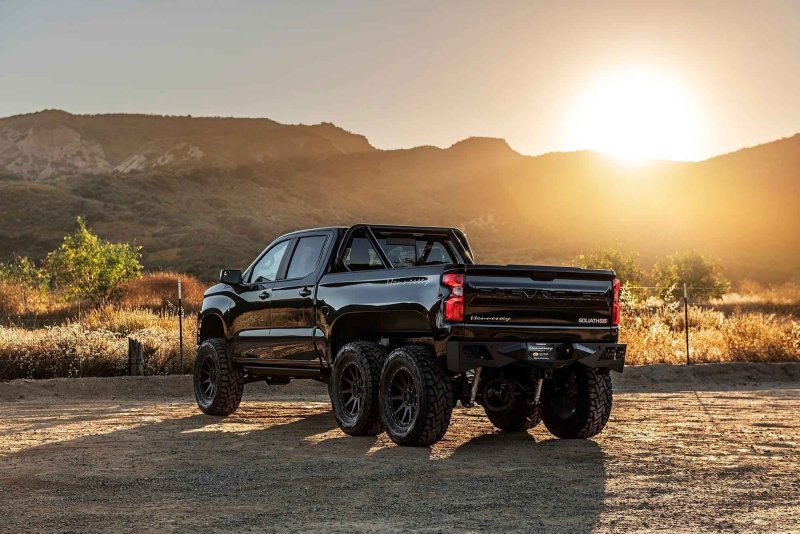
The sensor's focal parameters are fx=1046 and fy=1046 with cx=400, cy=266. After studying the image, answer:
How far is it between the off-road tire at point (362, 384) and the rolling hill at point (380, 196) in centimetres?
5274

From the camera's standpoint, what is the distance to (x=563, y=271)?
10.3m

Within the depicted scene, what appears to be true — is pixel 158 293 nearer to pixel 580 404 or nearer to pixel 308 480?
pixel 580 404

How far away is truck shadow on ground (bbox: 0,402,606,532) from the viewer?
23.2 ft

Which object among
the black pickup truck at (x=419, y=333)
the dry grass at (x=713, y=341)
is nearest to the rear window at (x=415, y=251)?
the black pickup truck at (x=419, y=333)

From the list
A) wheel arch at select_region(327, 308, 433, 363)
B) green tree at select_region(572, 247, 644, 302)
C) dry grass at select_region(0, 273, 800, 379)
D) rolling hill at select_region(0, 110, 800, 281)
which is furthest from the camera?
rolling hill at select_region(0, 110, 800, 281)

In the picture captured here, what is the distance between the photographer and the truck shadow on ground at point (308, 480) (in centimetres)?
707

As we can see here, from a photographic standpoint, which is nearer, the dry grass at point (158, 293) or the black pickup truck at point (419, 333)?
the black pickup truck at point (419, 333)

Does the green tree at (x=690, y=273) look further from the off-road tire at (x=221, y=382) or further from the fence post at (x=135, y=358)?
the off-road tire at (x=221, y=382)

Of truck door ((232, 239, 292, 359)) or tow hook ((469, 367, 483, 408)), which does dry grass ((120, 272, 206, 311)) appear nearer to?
truck door ((232, 239, 292, 359))

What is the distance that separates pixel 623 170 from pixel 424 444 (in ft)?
498

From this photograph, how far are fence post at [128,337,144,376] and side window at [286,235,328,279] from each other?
6799mm

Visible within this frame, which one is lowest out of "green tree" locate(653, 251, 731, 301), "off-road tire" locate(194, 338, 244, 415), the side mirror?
"off-road tire" locate(194, 338, 244, 415)

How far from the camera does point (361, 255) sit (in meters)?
11.9

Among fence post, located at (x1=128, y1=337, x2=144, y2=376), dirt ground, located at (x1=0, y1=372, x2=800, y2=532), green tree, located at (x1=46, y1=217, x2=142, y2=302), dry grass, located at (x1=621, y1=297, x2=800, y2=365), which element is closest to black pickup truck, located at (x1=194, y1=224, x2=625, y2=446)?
dirt ground, located at (x1=0, y1=372, x2=800, y2=532)
